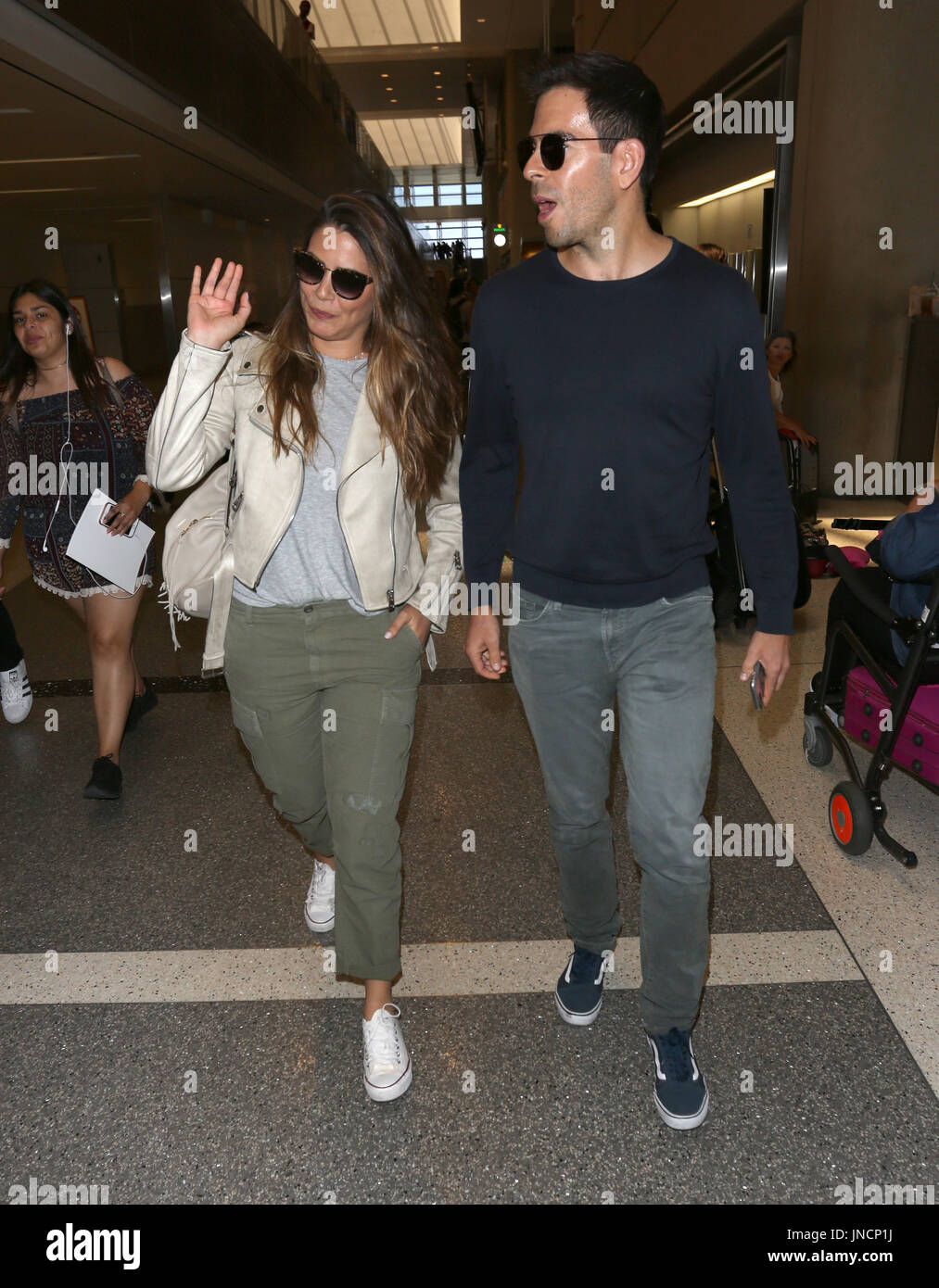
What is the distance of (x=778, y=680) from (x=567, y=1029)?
1.11 meters

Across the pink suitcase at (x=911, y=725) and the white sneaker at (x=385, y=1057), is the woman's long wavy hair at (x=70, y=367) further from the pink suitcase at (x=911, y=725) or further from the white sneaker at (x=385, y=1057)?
the pink suitcase at (x=911, y=725)

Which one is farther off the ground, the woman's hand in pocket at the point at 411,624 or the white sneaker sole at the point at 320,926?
the woman's hand in pocket at the point at 411,624

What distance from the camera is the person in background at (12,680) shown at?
4824 mm

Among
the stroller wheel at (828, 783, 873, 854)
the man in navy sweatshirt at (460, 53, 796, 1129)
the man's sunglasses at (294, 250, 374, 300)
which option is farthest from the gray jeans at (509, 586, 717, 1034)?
the stroller wheel at (828, 783, 873, 854)

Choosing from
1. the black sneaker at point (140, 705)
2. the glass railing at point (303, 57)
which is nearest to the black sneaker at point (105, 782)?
the black sneaker at point (140, 705)

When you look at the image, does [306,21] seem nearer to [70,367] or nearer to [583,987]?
[70,367]

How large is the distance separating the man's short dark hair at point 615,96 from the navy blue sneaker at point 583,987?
5.93 ft

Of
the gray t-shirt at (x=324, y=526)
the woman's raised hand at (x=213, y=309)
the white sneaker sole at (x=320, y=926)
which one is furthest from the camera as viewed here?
the white sneaker sole at (x=320, y=926)

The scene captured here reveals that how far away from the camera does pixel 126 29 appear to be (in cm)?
852

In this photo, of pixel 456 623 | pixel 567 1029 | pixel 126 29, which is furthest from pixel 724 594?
pixel 126 29

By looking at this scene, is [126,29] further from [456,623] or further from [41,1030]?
[41,1030]

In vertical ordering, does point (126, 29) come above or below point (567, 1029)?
above
